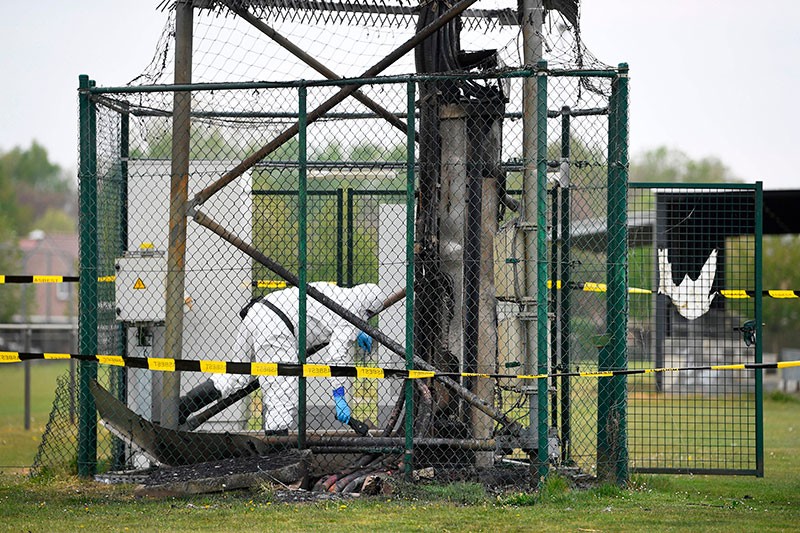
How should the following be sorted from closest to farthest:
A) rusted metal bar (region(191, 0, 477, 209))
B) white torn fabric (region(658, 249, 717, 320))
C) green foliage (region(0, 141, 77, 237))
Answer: rusted metal bar (region(191, 0, 477, 209)), white torn fabric (region(658, 249, 717, 320)), green foliage (region(0, 141, 77, 237))

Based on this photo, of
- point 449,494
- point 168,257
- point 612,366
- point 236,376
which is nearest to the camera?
point 449,494

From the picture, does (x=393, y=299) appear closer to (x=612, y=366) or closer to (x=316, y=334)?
(x=316, y=334)

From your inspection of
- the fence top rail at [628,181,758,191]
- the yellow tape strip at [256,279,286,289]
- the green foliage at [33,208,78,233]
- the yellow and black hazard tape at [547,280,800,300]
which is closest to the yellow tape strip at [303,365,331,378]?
the yellow and black hazard tape at [547,280,800,300]

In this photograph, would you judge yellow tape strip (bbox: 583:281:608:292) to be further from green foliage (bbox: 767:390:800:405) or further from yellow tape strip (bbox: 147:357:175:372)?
green foliage (bbox: 767:390:800:405)

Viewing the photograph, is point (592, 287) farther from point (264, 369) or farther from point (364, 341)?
point (264, 369)

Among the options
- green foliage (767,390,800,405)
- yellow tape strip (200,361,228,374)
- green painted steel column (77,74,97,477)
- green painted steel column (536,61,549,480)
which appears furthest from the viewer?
green foliage (767,390,800,405)

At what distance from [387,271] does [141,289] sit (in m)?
2.47

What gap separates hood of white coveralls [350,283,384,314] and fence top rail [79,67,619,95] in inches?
Result: 78.8

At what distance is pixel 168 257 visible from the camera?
9.69 meters

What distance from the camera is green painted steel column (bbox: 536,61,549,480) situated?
338 inches

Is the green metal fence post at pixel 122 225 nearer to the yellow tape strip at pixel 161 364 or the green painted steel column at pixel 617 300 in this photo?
the yellow tape strip at pixel 161 364

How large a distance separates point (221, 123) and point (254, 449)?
314cm

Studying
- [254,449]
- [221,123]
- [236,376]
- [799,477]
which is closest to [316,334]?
[236,376]

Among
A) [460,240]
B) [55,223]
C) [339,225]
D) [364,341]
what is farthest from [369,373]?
[55,223]
